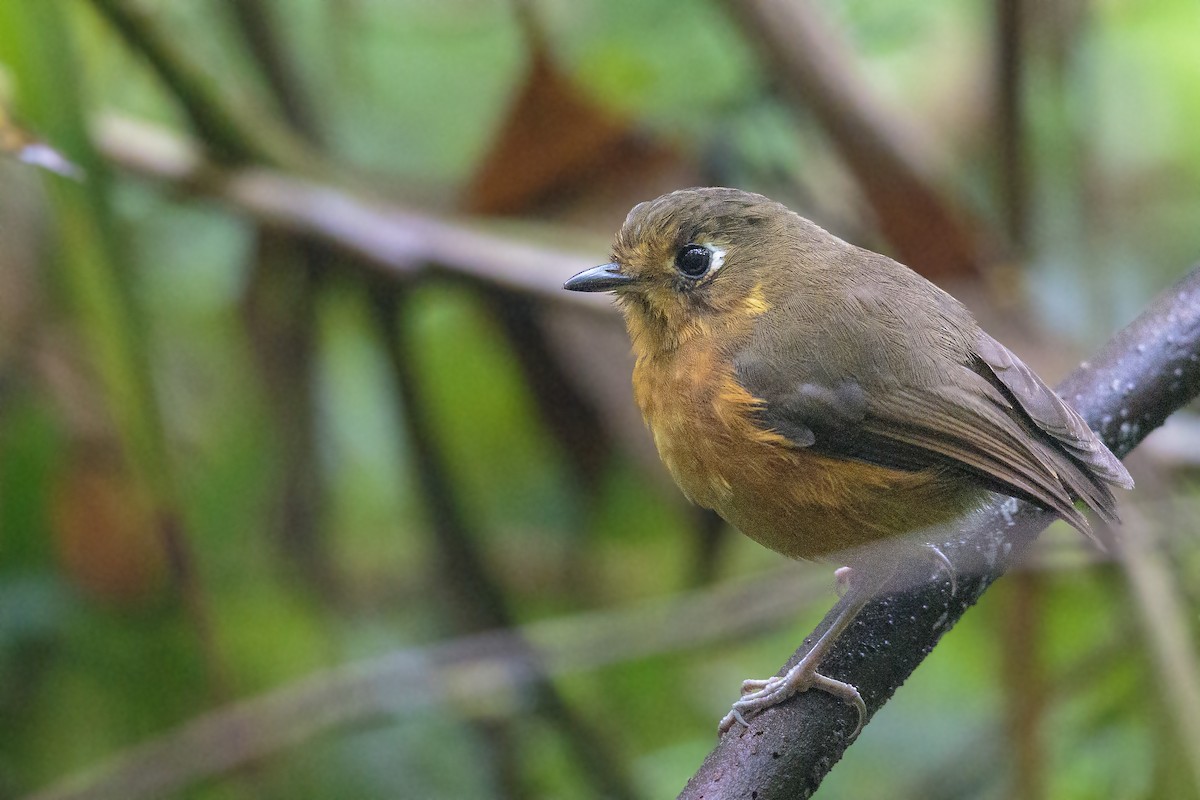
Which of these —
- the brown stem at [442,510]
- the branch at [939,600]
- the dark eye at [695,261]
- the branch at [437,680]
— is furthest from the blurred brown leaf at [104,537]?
the branch at [939,600]

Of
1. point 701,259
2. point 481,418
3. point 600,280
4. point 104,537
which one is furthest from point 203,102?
point 701,259

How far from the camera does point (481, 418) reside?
479 cm

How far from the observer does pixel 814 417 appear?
8.05 ft

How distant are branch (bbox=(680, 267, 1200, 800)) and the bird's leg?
16 mm

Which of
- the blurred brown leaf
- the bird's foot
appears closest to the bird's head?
the bird's foot

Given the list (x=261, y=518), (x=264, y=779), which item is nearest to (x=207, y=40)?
(x=261, y=518)

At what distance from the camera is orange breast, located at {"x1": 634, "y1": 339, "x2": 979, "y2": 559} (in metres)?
2.44

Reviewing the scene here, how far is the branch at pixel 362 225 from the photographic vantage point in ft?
12.1

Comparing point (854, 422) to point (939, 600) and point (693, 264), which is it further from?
point (693, 264)

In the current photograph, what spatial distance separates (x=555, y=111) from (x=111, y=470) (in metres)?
1.80

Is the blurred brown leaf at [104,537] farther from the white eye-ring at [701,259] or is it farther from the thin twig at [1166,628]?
the thin twig at [1166,628]

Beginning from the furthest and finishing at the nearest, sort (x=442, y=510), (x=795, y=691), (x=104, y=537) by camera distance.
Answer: (x=442, y=510), (x=104, y=537), (x=795, y=691)

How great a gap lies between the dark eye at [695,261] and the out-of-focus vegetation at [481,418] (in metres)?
0.91

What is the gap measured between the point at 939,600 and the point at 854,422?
370 millimetres
